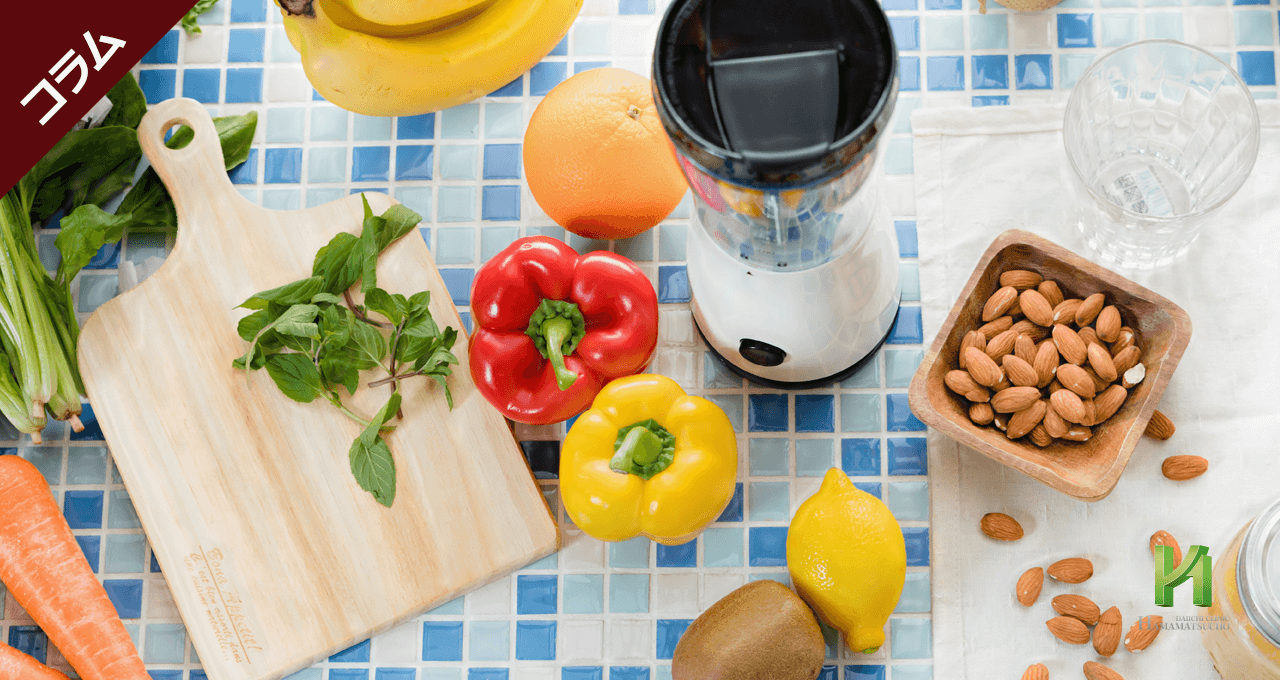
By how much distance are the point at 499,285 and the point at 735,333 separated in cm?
24

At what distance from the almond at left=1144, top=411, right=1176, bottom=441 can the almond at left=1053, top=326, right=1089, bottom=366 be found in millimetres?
120

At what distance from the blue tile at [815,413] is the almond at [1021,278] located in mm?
213

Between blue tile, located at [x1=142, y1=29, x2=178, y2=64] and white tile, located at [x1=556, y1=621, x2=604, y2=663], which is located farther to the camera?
blue tile, located at [x1=142, y1=29, x2=178, y2=64]

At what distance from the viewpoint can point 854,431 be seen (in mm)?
974

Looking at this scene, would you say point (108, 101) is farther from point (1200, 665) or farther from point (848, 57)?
point (1200, 665)

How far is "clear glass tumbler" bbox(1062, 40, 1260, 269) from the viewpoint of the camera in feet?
2.96

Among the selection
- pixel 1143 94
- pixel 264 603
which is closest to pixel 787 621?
pixel 264 603

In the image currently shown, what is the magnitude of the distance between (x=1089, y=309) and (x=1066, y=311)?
0.02 meters

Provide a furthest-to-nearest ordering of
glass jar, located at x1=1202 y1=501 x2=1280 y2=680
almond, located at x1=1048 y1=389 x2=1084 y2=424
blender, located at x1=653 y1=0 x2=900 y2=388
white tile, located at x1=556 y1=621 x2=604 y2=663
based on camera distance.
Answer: white tile, located at x1=556 y1=621 x2=604 y2=663 → almond, located at x1=1048 y1=389 x2=1084 y2=424 → glass jar, located at x1=1202 y1=501 x2=1280 y2=680 → blender, located at x1=653 y1=0 x2=900 y2=388

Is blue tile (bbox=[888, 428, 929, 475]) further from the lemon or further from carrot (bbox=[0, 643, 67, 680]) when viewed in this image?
carrot (bbox=[0, 643, 67, 680])

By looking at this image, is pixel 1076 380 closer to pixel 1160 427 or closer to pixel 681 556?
pixel 1160 427

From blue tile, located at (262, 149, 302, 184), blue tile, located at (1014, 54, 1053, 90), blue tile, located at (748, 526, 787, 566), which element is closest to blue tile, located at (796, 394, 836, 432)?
blue tile, located at (748, 526, 787, 566)

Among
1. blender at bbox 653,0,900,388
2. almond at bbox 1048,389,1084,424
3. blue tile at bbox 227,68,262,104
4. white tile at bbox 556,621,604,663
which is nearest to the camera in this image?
blender at bbox 653,0,900,388

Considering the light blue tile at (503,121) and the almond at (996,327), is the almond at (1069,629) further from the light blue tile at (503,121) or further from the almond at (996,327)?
the light blue tile at (503,121)
